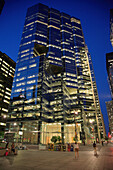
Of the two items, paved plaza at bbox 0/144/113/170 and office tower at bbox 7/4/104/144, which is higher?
office tower at bbox 7/4/104/144

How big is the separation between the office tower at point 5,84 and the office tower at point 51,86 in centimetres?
3412

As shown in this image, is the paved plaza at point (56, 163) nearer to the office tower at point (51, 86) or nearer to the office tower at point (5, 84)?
the office tower at point (51, 86)

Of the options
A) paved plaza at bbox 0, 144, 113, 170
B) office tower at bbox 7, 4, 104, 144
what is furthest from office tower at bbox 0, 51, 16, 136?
paved plaza at bbox 0, 144, 113, 170

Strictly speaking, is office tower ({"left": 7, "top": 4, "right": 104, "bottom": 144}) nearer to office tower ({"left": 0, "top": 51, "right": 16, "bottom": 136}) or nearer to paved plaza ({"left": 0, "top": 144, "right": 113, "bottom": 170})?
paved plaza ({"left": 0, "top": 144, "right": 113, "bottom": 170})

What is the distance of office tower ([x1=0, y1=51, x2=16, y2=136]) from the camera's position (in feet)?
360

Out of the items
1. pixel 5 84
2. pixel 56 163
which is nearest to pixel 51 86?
pixel 5 84

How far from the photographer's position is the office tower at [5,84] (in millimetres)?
109787

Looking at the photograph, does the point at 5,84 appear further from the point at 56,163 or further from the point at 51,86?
the point at 56,163

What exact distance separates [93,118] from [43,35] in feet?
301

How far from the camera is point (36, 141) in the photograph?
207 ft

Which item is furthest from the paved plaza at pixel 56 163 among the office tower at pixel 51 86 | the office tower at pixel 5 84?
the office tower at pixel 5 84

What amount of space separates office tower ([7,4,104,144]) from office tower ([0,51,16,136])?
112 feet

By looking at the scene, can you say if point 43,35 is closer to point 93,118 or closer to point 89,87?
point 89,87

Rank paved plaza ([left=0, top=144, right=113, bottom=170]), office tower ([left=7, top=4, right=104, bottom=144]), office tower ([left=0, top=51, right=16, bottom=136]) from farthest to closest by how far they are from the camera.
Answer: office tower ([left=0, top=51, right=16, bottom=136]) → office tower ([left=7, top=4, right=104, bottom=144]) → paved plaza ([left=0, top=144, right=113, bottom=170])
